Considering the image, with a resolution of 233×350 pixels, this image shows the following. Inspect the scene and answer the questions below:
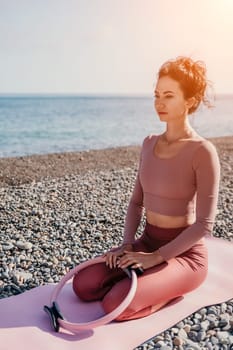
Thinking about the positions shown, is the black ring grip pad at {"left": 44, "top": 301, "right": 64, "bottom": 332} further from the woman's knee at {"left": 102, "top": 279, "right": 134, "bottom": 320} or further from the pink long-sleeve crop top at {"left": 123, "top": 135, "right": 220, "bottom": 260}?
the pink long-sleeve crop top at {"left": 123, "top": 135, "right": 220, "bottom": 260}

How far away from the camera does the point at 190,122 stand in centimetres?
314

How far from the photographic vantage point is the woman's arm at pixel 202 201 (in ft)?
9.30

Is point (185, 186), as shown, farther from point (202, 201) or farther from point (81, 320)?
point (81, 320)

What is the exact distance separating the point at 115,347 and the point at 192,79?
1.53 m

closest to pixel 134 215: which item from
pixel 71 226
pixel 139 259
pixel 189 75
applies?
pixel 139 259

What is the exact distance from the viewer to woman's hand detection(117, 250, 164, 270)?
285 centimetres

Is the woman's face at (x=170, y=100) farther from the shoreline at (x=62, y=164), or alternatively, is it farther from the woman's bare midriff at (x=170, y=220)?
the shoreline at (x=62, y=164)

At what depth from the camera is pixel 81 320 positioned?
114 inches

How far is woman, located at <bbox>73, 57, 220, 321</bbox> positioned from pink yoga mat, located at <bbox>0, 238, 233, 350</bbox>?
78mm

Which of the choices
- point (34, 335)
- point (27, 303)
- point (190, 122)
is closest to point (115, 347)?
point (34, 335)

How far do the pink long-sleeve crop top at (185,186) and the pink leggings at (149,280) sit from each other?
0.39 feet

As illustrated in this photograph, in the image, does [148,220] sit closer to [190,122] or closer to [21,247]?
[190,122]

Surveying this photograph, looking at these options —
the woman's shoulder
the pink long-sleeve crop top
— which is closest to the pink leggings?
the pink long-sleeve crop top

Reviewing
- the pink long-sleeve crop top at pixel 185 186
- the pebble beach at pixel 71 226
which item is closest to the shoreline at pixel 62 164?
the pebble beach at pixel 71 226
